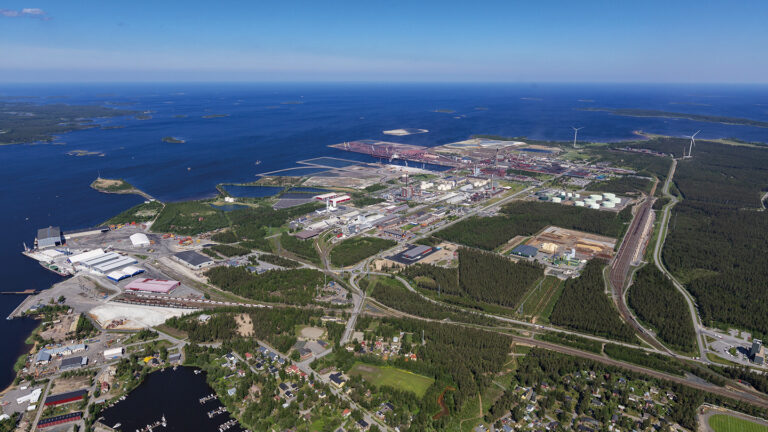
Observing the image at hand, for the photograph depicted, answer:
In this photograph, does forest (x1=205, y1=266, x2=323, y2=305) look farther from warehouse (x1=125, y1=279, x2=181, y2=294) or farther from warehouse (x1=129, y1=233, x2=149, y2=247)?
warehouse (x1=129, y1=233, x2=149, y2=247)

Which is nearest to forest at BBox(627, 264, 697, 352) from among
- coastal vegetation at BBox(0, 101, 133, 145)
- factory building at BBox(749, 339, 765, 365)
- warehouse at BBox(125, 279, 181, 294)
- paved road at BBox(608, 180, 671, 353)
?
paved road at BBox(608, 180, 671, 353)

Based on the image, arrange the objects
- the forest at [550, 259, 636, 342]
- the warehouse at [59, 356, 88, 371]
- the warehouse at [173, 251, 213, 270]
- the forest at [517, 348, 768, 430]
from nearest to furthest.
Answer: the forest at [517, 348, 768, 430] < the warehouse at [59, 356, 88, 371] < the forest at [550, 259, 636, 342] < the warehouse at [173, 251, 213, 270]

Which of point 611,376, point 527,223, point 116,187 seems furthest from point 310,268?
point 116,187

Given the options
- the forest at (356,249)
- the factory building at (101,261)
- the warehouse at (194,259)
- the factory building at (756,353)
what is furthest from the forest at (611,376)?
the factory building at (101,261)

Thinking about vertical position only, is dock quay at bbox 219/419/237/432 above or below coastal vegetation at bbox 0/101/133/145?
below

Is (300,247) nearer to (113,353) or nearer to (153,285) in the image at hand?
(153,285)

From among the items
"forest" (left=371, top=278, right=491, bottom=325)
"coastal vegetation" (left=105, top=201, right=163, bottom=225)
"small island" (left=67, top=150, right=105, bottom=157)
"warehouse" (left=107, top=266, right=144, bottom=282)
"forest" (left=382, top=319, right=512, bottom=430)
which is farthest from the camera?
"small island" (left=67, top=150, right=105, bottom=157)

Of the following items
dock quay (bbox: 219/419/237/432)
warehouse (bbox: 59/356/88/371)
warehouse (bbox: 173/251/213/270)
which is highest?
warehouse (bbox: 173/251/213/270)

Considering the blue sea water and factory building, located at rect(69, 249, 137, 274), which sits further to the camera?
the blue sea water
